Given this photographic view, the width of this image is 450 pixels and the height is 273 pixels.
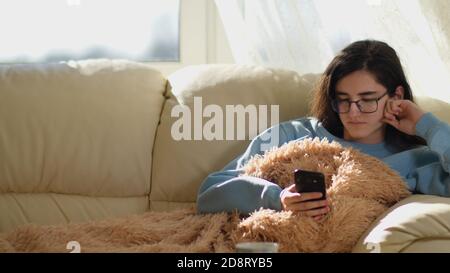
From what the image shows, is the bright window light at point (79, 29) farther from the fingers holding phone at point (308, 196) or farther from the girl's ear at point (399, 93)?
the fingers holding phone at point (308, 196)

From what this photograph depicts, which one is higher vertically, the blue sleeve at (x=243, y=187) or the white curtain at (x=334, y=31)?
the white curtain at (x=334, y=31)

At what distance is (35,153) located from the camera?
6.72 feet

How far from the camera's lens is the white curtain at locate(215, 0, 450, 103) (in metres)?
2.18

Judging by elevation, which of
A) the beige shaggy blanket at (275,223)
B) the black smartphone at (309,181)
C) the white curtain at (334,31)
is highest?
the white curtain at (334,31)

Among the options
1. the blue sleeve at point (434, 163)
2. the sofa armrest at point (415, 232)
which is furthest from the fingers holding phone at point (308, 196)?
the blue sleeve at point (434, 163)

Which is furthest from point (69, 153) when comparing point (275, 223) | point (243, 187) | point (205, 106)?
point (275, 223)

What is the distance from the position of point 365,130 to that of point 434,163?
0.20 metres

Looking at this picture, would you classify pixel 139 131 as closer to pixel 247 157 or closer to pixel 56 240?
pixel 247 157

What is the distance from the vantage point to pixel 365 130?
187cm

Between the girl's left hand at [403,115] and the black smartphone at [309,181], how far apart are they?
1.41ft

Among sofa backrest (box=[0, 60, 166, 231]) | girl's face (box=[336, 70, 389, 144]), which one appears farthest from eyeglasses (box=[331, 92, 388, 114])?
sofa backrest (box=[0, 60, 166, 231])

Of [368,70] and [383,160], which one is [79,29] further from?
[383,160]

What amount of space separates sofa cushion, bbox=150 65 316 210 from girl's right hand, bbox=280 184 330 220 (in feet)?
1.60

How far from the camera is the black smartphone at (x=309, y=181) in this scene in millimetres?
1522
